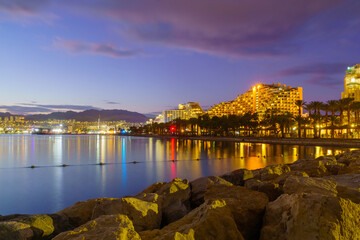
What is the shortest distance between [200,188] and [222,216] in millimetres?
4827

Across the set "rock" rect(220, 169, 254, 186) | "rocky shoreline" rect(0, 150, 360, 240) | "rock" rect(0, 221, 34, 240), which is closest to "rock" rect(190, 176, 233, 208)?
"rocky shoreline" rect(0, 150, 360, 240)

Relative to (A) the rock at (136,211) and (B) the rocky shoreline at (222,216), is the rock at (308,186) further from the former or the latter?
(A) the rock at (136,211)

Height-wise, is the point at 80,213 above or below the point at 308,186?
below

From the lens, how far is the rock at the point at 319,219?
4176 mm

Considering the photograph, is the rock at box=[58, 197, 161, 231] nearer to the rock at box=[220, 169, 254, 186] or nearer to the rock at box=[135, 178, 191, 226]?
the rock at box=[135, 178, 191, 226]

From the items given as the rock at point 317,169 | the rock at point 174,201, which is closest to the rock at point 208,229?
the rock at point 174,201

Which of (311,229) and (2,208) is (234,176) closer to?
(311,229)

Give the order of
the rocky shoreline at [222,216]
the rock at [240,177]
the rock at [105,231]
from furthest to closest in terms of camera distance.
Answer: the rock at [240,177] < the rocky shoreline at [222,216] < the rock at [105,231]

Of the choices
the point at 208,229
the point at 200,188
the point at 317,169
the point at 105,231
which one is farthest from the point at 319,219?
the point at 317,169

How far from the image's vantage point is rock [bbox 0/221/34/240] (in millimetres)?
5805

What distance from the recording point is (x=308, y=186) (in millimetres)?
6832

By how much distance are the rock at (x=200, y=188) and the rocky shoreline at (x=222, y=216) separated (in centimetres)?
5

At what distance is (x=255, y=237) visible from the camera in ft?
19.6

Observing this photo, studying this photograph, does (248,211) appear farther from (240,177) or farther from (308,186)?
(240,177)
